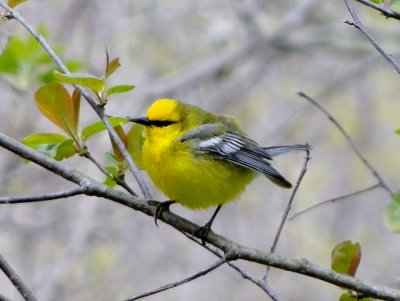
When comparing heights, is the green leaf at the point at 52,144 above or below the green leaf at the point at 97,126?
below

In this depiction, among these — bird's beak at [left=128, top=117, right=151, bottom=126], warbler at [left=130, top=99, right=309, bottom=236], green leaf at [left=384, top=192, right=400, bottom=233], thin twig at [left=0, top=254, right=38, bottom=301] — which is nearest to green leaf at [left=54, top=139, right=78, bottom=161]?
thin twig at [left=0, top=254, right=38, bottom=301]

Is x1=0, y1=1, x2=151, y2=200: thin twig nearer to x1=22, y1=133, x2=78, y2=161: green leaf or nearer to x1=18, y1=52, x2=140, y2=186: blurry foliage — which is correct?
x1=18, y1=52, x2=140, y2=186: blurry foliage

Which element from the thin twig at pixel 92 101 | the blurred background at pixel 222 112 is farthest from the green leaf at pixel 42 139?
the blurred background at pixel 222 112

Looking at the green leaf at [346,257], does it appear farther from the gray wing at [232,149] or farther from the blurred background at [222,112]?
the blurred background at [222,112]

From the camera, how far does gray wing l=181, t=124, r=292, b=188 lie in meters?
3.18

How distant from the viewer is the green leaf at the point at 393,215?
2.20 meters

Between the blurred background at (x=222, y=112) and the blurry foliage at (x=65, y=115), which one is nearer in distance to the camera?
the blurry foliage at (x=65, y=115)

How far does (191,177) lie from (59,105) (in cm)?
82

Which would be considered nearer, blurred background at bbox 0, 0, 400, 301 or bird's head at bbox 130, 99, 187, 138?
bird's head at bbox 130, 99, 187, 138

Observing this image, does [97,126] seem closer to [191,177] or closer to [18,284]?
[18,284]

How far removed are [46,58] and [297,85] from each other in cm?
497

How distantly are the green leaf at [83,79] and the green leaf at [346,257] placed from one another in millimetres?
860

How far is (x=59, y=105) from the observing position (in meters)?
2.33

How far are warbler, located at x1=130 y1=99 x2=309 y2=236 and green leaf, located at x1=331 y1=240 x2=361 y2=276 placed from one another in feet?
2.44
